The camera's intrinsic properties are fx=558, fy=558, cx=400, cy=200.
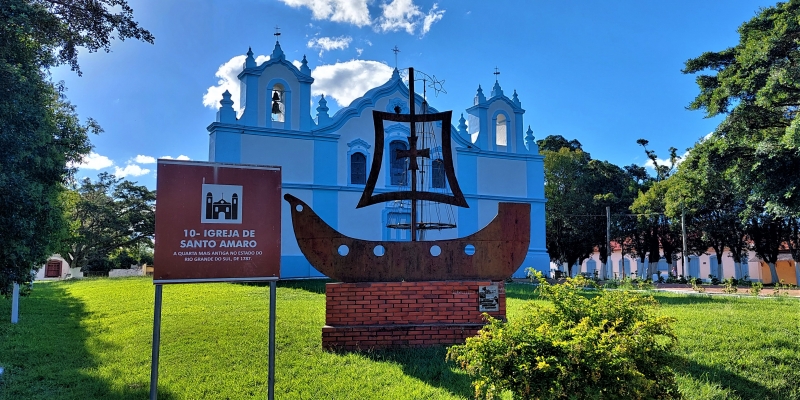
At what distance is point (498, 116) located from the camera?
25812mm

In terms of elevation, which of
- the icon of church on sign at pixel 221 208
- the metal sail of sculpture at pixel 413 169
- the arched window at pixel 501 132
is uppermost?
the arched window at pixel 501 132

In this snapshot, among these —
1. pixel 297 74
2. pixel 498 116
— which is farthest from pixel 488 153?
pixel 297 74

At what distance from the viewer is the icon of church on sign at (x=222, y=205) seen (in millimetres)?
4434

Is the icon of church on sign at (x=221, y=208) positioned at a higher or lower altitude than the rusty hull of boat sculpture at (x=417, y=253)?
higher

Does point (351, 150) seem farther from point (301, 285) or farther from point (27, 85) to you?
point (27, 85)

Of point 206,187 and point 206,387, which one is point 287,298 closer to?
point 206,387

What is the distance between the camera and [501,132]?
2595cm

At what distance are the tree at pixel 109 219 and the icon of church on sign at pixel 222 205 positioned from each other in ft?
113

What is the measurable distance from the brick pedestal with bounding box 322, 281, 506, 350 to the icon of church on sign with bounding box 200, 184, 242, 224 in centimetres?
284

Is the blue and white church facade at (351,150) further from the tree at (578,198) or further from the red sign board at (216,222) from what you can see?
the red sign board at (216,222)

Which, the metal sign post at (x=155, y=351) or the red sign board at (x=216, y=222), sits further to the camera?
the red sign board at (x=216, y=222)

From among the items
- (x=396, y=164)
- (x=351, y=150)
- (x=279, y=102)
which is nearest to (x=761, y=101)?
(x=396, y=164)

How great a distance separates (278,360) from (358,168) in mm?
16438

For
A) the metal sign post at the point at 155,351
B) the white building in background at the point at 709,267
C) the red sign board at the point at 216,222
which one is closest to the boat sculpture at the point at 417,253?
the red sign board at the point at 216,222
